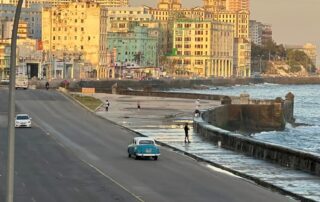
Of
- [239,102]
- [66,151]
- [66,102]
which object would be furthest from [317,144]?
[66,151]

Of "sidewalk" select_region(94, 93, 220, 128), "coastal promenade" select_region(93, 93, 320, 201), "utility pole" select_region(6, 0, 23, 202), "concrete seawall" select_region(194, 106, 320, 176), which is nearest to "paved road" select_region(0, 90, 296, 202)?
"coastal promenade" select_region(93, 93, 320, 201)

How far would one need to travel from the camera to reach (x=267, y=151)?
55.9 metres

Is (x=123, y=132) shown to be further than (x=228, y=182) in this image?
Yes

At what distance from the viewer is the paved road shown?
38594 millimetres

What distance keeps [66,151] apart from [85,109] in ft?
164

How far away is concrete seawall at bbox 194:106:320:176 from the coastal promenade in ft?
1.80

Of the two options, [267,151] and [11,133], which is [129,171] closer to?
[267,151]

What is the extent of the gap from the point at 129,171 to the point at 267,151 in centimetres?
1088

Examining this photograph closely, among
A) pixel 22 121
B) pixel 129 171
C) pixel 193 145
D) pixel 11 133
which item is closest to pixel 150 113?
pixel 22 121

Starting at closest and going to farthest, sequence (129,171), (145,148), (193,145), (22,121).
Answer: (129,171)
(145,148)
(193,145)
(22,121)

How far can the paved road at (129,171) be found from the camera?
38594 mm

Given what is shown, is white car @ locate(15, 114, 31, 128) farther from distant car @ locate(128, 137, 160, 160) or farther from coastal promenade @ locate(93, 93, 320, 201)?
distant car @ locate(128, 137, 160, 160)

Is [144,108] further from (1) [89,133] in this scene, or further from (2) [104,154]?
(2) [104,154]

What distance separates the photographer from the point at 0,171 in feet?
153
